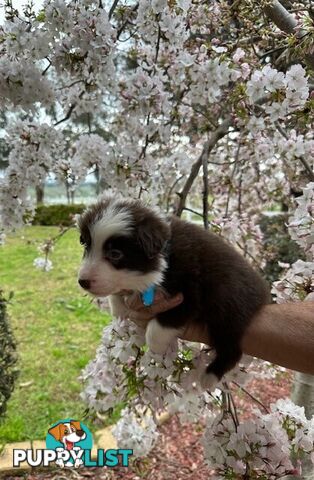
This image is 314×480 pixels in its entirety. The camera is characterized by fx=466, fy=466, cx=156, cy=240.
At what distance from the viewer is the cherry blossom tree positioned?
6.19 feet

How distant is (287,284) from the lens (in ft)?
6.35

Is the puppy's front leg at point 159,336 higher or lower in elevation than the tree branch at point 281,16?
lower

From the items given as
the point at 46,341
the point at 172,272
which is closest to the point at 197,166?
the point at 172,272

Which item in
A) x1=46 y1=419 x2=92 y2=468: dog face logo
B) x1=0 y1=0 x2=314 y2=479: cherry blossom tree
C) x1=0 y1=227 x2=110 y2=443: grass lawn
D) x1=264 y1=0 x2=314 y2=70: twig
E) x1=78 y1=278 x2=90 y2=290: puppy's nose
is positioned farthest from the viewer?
x1=0 y1=227 x2=110 y2=443: grass lawn

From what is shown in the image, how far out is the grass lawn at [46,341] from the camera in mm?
4082

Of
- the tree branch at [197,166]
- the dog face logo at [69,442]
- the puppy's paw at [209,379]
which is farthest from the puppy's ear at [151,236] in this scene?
the dog face logo at [69,442]

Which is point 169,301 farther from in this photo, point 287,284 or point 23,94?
point 23,94

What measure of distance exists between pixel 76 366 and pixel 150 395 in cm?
317

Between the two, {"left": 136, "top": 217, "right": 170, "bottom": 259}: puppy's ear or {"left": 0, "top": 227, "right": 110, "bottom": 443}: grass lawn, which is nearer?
{"left": 136, "top": 217, "right": 170, "bottom": 259}: puppy's ear

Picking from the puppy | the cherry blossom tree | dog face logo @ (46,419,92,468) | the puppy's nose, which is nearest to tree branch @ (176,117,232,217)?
the cherry blossom tree

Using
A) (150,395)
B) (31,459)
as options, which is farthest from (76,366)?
(150,395)

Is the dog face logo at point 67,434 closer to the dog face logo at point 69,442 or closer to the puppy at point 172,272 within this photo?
the dog face logo at point 69,442

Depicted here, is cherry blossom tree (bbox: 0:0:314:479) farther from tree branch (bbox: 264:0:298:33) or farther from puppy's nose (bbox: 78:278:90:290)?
puppy's nose (bbox: 78:278:90:290)

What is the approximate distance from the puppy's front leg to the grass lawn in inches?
24.3
